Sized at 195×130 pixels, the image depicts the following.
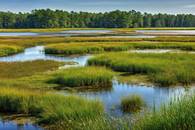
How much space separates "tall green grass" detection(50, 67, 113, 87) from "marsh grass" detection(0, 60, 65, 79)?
5108 millimetres

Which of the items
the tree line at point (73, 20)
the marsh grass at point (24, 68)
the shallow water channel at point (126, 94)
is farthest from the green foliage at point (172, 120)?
the tree line at point (73, 20)

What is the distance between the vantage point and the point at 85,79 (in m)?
24.8

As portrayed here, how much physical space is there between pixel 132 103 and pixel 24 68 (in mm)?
17306

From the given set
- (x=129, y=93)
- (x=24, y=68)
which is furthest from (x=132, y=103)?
(x=24, y=68)

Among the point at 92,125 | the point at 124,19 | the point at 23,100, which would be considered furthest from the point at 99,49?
the point at 124,19

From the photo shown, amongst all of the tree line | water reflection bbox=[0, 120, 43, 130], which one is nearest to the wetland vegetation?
water reflection bbox=[0, 120, 43, 130]

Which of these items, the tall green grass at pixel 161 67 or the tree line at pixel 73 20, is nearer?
the tall green grass at pixel 161 67

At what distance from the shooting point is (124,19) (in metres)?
177

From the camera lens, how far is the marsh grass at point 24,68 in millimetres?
30578

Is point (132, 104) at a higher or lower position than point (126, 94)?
higher

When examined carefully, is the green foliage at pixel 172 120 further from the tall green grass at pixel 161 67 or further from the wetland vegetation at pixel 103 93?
the tall green grass at pixel 161 67

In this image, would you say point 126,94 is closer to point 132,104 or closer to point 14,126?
point 132,104

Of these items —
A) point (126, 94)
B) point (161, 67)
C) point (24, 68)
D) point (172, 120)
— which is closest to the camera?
point (172, 120)

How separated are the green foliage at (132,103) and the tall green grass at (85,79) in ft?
20.4
